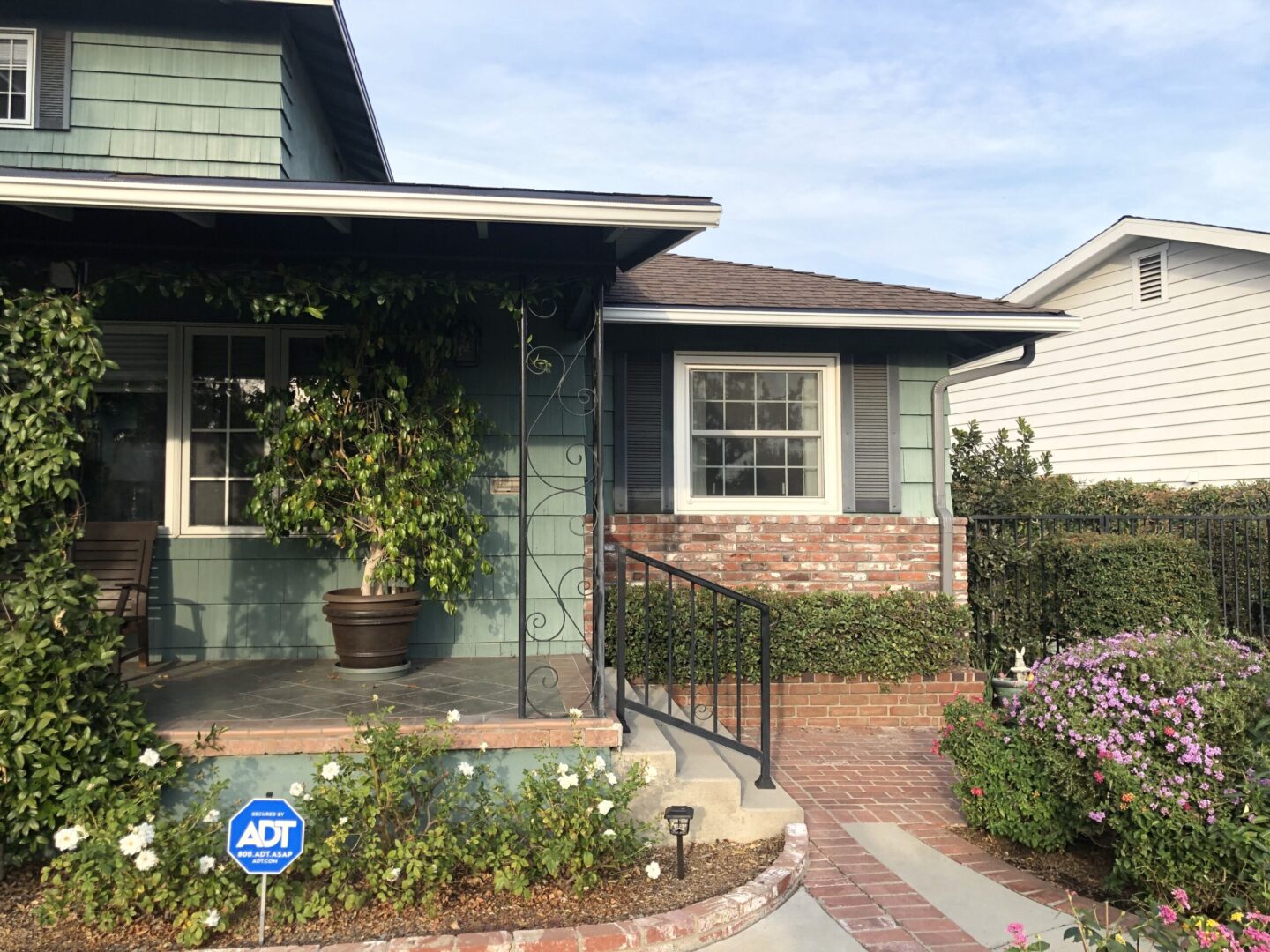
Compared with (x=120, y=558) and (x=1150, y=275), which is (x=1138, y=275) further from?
(x=120, y=558)

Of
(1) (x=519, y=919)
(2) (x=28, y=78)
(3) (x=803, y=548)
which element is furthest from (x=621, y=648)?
(2) (x=28, y=78)

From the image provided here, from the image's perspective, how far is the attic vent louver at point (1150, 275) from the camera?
424 inches

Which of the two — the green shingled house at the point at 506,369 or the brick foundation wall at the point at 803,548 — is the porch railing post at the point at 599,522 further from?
the brick foundation wall at the point at 803,548

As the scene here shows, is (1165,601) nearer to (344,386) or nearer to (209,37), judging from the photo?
(344,386)

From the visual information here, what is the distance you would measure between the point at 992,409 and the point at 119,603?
1203cm

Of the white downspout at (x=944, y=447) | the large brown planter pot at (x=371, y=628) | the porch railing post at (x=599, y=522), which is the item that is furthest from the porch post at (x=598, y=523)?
the white downspout at (x=944, y=447)

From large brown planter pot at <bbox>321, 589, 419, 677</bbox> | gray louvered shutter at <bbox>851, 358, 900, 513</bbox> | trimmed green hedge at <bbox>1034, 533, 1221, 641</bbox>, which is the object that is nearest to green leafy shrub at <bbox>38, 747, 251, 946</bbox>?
large brown planter pot at <bbox>321, 589, 419, 677</bbox>

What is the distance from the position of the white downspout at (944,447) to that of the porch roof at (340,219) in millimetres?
3273

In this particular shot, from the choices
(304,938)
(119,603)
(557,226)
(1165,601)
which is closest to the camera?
(304,938)

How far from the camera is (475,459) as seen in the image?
5.53 m

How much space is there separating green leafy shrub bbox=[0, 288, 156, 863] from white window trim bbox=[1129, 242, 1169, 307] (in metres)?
11.2

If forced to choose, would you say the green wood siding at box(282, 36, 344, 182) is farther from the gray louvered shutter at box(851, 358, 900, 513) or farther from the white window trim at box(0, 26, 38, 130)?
the gray louvered shutter at box(851, 358, 900, 513)

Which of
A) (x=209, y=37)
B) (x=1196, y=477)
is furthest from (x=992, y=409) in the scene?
(x=209, y=37)

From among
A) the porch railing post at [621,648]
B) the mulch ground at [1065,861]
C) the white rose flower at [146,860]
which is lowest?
the mulch ground at [1065,861]
